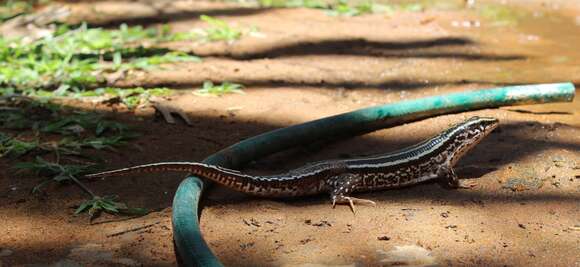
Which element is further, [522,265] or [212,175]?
[212,175]

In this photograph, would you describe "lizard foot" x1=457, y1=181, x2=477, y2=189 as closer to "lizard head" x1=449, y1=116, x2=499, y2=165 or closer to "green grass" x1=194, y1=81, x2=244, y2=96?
"lizard head" x1=449, y1=116, x2=499, y2=165

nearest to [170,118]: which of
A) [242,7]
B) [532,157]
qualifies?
[532,157]

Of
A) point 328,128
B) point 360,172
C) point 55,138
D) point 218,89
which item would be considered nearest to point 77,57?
point 218,89

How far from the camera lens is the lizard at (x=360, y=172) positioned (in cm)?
444

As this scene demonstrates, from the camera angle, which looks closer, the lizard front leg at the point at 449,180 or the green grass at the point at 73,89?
the lizard front leg at the point at 449,180

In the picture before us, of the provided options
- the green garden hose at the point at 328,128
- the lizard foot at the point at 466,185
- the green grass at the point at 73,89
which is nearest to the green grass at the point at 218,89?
the green grass at the point at 73,89

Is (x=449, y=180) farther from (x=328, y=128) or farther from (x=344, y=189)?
(x=328, y=128)

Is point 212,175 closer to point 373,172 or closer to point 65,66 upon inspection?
point 373,172

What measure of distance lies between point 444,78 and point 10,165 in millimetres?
3722

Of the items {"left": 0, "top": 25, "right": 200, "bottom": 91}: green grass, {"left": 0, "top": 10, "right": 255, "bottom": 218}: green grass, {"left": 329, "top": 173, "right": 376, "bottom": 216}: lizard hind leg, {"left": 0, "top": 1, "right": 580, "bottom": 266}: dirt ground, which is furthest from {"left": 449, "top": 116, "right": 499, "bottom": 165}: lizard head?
{"left": 0, "top": 25, "right": 200, "bottom": 91}: green grass

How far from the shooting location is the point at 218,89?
653cm

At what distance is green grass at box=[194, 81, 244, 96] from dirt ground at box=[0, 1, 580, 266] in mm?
94

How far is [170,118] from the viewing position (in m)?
5.93

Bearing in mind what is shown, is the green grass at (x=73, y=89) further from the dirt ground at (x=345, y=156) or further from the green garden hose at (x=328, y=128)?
the green garden hose at (x=328, y=128)
